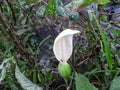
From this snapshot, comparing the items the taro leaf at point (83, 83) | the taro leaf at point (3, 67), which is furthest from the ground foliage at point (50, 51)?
the taro leaf at point (83, 83)

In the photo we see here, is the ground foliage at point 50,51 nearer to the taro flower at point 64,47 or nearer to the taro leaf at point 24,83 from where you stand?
the taro leaf at point 24,83

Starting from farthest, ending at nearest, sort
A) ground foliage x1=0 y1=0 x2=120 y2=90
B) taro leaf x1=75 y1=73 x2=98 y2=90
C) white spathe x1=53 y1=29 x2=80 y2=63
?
1. ground foliage x1=0 y1=0 x2=120 y2=90
2. taro leaf x1=75 y1=73 x2=98 y2=90
3. white spathe x1=53 y1=29 x2=80 y2=63

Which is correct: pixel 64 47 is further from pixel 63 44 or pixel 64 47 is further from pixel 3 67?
pixel 3 67

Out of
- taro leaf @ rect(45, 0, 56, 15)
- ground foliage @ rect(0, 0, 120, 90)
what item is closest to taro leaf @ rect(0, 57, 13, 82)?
ground foliage @ rect(0, 0, 120, 90)

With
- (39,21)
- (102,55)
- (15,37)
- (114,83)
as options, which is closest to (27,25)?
(39,21)

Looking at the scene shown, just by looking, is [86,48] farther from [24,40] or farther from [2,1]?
[2,1]

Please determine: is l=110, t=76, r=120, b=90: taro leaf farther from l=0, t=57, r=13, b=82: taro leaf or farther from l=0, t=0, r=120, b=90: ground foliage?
l=0, t=57, r=13, b=82: taro leaf
